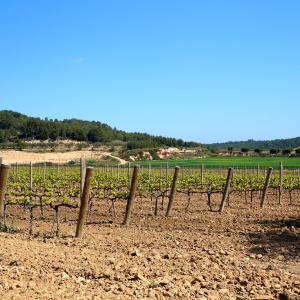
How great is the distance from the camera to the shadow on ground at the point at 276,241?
27.6 ft

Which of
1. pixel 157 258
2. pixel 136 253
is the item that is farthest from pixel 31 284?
pixel 136 253

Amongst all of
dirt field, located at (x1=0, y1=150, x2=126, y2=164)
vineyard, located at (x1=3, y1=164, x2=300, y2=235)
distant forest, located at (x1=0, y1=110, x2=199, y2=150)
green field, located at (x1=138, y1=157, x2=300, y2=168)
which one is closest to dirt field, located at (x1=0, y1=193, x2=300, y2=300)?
vineyard, located at (x1=3, y1=164, x2=300, y2=235)

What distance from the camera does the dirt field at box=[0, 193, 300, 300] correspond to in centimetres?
535

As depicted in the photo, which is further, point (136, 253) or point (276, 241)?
point (276, 241)

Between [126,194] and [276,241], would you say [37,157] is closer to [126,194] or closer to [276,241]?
[126,194]

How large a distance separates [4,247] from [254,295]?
13.2 ft

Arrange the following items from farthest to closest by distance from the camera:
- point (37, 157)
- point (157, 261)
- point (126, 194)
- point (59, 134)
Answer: point (59, 134)
point (37, 157)
point (126, 194)
point (157, 261)

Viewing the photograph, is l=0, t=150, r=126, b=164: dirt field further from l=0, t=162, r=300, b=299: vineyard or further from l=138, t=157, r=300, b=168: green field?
l=0, t=162, r=300, b=299: vineyard

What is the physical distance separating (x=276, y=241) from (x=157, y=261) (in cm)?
356

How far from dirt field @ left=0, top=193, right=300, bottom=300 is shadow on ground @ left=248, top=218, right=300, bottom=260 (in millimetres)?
16

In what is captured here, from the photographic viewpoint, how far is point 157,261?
682cm

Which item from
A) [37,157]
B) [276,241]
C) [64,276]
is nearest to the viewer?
[64,276]

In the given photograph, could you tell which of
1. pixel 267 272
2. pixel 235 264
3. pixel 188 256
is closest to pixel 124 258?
pixel 188 256

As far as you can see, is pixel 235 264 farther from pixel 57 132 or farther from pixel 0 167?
pixel 57 132
